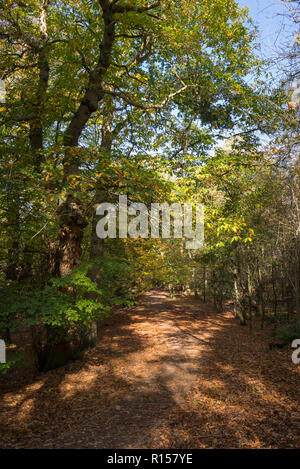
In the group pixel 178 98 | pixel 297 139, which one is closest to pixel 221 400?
pixel 297 139

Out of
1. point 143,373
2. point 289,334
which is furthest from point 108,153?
point 289,334

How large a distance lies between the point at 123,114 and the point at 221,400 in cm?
1036

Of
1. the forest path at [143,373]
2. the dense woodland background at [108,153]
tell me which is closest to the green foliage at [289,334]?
the dense woodland background at [108,153]

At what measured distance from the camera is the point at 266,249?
1358 centimetres

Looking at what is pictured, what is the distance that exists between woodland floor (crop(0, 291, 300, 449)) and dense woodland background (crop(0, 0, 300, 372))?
1.10 m

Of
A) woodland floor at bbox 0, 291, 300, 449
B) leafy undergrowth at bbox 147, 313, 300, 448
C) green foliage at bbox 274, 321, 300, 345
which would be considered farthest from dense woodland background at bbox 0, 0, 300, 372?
leafy undergrowth at bbox 147, 313, 300, 448

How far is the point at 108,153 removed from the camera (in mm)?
8008

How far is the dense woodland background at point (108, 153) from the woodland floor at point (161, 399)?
3.62ft

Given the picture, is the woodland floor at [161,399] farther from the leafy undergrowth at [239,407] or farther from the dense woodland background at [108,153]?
the dense woodland background at [108,153]

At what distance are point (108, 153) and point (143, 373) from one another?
21.8 feet

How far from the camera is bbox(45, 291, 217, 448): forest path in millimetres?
4977

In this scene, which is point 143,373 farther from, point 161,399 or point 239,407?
point 239,407

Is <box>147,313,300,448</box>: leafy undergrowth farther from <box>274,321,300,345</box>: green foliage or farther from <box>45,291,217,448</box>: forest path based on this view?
<box>274,321,300,345</box>: green foliage

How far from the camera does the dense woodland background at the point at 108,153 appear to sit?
628cm
